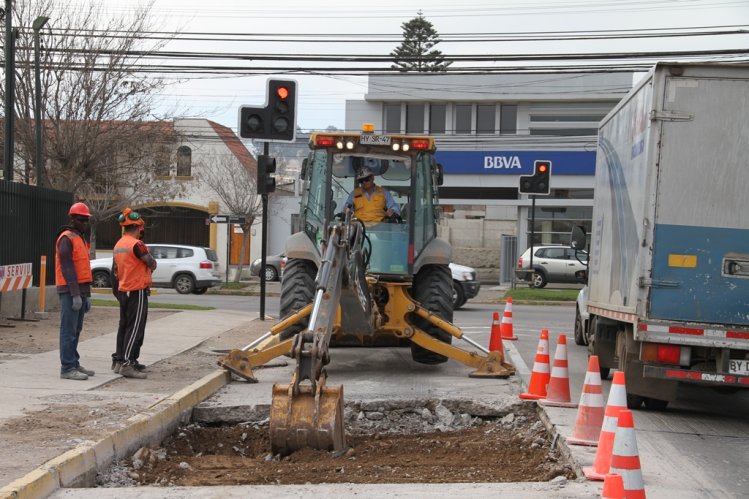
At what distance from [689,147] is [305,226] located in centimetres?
510

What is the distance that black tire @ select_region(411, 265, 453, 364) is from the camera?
11.6 meters

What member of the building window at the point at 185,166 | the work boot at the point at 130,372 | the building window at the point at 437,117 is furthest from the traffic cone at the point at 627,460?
the building window at the point at 437,117

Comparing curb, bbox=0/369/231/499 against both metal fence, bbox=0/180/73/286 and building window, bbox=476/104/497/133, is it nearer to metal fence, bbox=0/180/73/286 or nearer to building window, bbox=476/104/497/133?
metal fence, bbox=0/180/73/286

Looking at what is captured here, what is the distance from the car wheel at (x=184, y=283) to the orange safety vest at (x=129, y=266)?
1890 cm

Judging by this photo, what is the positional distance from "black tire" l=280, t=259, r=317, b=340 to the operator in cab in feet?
3.08

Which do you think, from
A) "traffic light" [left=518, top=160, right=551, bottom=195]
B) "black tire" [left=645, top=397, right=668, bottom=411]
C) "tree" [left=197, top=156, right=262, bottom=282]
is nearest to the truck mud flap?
"black tire" [left=645, top=397, right=668, bottom=411]

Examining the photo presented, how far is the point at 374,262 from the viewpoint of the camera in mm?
→ 11422

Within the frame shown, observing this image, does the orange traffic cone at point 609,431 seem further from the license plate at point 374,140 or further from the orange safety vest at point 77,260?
the orange safety vest at point 77,260

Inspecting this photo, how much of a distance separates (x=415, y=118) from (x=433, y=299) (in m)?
31.6

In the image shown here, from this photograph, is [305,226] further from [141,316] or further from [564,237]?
[564,237]

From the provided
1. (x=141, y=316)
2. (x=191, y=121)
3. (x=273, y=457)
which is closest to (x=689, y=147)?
(x=273, y=457)

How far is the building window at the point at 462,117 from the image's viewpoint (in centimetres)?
4194

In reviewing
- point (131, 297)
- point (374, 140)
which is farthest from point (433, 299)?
point (131, 297)

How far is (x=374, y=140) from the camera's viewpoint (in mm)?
11430
